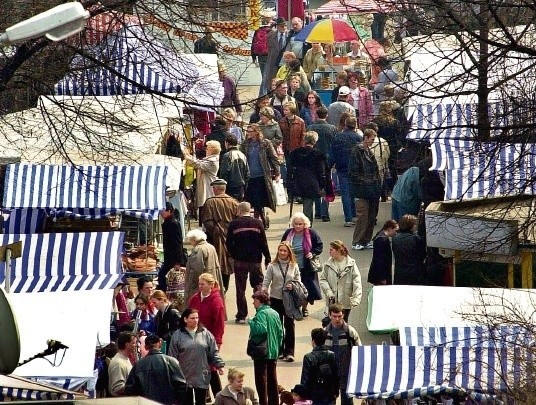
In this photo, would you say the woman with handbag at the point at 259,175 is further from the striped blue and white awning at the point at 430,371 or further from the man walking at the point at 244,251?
the striped blue and white awning at the point at 430,371

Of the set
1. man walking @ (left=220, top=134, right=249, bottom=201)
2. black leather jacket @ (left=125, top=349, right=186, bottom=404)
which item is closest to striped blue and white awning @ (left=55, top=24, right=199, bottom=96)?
black leather jacket @ (left=125, top=349, right=186, bottom=404)

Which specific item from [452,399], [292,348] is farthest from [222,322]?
[452,399]

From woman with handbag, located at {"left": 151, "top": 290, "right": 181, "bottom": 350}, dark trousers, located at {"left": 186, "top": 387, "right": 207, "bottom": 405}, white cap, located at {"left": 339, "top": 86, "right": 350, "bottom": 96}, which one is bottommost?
dark trousers, located at {"left": 186, "top": 387, "right": 207, "bottom": 405}

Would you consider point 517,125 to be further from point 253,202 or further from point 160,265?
point 253,202

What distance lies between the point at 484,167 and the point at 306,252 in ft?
15.2

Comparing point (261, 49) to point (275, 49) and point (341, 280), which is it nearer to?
point (275, 49)

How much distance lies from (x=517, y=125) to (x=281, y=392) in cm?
475

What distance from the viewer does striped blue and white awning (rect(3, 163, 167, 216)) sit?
64.0 ft

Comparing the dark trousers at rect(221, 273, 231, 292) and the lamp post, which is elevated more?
the lamp post

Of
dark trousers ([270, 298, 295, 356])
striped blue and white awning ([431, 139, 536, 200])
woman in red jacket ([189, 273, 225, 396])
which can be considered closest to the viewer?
striped blue and white awning ([431, 139, 536, 200])

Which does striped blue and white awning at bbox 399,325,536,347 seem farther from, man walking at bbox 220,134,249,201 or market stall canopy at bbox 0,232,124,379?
man walking at bbox 220,134,249,201

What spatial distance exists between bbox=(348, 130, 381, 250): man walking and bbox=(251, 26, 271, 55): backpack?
36.8 ft

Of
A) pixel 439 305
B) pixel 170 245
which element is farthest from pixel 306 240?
pixel 439 305

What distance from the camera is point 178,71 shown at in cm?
1683
